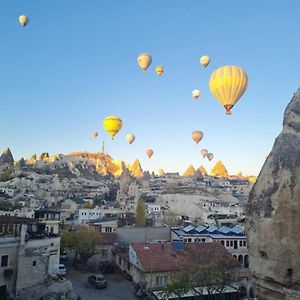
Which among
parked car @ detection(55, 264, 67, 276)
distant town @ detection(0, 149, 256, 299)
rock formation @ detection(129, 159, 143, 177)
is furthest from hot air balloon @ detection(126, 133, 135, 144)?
rock formation @ detection(129, 159, 143, 177)

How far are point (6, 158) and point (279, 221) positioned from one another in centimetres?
13673

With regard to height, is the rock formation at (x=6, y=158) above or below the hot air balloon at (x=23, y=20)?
below

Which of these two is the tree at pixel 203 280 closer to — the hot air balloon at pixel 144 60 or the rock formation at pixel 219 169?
the hot air balloon at pixel 144 60

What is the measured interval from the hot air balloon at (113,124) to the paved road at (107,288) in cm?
2093

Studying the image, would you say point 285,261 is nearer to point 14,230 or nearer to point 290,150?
point 290,150

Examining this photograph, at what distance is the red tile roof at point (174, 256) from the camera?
88.5ft

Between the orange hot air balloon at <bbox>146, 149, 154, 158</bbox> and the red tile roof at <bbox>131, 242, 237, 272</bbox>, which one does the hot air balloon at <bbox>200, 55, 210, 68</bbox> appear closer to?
the red tile roof at <bbox>131, 242, 237, 272</bbox>

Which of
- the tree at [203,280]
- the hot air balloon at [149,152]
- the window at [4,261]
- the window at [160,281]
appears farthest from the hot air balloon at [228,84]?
the hot air balloon at [149,152]

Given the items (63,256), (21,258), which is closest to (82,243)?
(63,256)

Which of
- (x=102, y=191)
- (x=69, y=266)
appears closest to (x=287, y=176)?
(x=69, y=266)

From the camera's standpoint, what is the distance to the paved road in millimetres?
25297

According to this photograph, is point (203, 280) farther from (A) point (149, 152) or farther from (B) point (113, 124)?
(A) point (149, 152)

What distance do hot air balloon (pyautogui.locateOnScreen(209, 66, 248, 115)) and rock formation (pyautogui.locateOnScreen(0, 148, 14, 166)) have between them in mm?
108943

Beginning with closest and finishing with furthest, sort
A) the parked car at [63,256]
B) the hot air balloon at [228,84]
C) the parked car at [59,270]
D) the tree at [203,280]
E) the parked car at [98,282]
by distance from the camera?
the tree at [203,280] < the parked car at [59,270] < the parked car at [98,282] < the hot air balloon at [228,84] < the parked car at [63,256]
